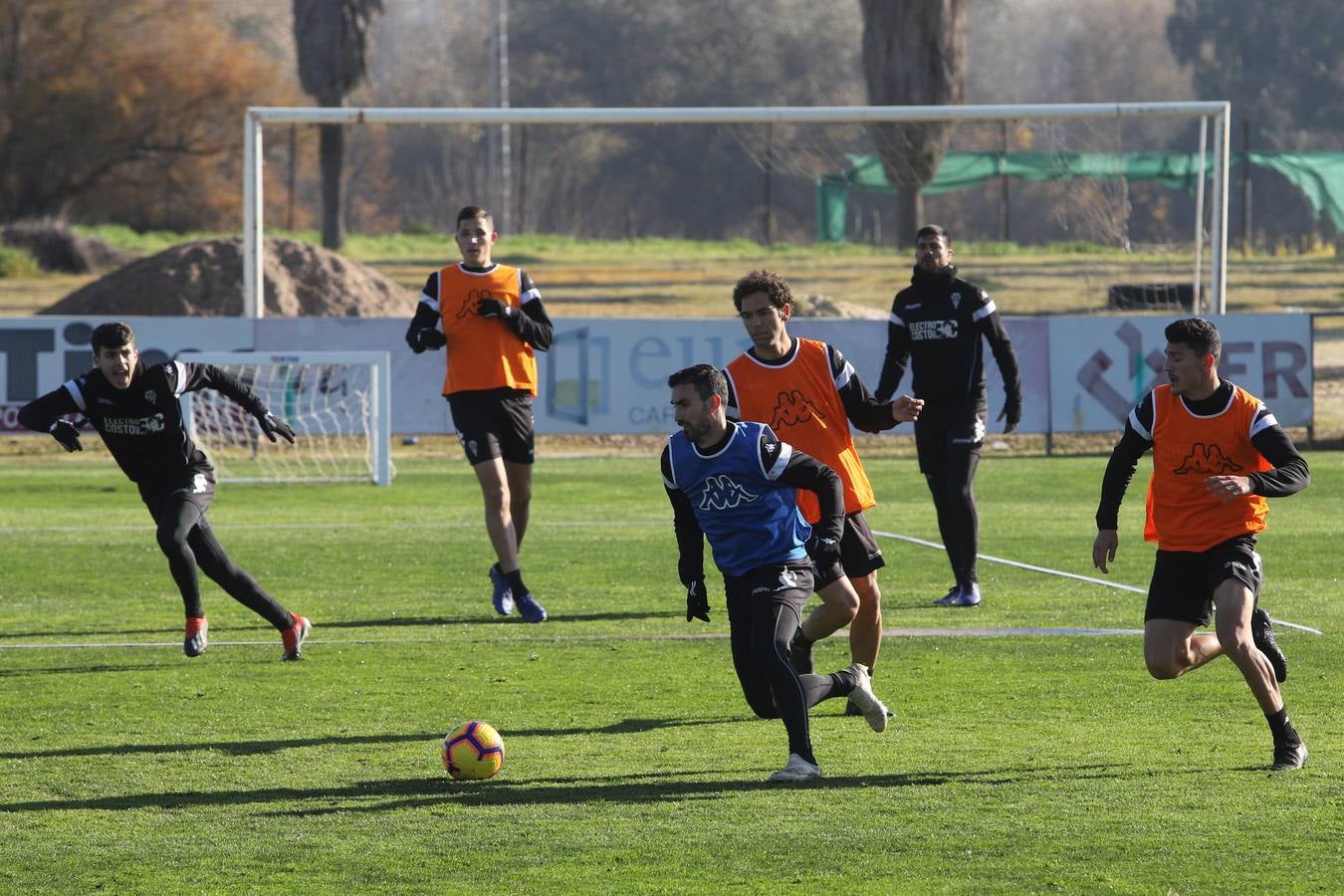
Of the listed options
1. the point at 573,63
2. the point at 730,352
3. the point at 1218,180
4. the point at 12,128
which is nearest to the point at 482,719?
the point at 730,352

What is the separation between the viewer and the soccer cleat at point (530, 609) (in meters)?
10.0

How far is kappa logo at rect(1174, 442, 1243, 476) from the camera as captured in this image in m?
6.66

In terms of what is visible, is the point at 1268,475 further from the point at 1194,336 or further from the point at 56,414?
the point at 56,414

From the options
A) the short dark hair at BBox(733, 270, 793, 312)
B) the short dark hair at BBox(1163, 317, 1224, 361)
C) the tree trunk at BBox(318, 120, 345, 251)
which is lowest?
the short dark hair at BBox(1163, 317, 1224, 361)

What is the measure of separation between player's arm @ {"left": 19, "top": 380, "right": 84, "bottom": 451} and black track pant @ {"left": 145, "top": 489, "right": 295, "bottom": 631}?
1.62ft

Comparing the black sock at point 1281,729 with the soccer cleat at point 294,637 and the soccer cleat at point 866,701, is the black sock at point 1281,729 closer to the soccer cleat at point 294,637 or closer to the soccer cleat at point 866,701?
the soccer cleat at point 866,701

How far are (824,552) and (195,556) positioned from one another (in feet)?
11.8

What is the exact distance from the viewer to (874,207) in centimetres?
5203

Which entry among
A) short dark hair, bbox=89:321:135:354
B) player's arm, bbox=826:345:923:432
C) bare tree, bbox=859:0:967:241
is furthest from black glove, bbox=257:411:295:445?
bare tree, bbox=859:0:967:241

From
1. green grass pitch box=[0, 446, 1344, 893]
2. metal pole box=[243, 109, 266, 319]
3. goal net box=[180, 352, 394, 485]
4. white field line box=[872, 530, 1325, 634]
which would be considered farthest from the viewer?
metal pole box=[243, 109, 266, 319]

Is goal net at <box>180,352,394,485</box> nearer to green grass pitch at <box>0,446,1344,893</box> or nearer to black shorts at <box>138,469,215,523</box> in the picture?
green grass pitch at <box>0,446,1344,893</box>

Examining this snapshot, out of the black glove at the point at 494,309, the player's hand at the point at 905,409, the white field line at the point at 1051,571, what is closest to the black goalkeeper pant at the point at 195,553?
the black glove at the point at 494,309

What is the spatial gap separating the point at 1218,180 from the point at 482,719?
14.8 meters

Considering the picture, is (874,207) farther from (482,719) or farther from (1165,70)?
(482,719)
